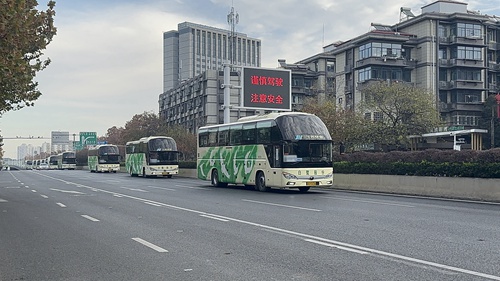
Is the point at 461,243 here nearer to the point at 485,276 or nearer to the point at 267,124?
the point at 485,276

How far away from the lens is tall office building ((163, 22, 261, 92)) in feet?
523

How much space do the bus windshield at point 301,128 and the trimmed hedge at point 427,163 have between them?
328 cm

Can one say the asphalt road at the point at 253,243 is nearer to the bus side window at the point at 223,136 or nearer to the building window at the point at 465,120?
the bus side window at the point at 223,136

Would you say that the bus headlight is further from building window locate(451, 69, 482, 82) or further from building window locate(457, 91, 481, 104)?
building window locate(451, 69, 482, 82)

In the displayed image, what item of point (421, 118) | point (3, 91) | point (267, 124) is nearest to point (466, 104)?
point (421, 118)

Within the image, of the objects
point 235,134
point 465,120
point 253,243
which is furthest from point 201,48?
point 253,243

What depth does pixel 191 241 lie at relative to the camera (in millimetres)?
10125

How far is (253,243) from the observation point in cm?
975

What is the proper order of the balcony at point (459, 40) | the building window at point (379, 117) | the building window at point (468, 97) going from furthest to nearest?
the building window at point (468, 97) → the balcony at point (459, 40) → the building window at point (379, 117)

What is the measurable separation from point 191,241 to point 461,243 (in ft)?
15.7

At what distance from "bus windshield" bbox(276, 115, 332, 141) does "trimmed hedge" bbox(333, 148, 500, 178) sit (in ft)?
10.8

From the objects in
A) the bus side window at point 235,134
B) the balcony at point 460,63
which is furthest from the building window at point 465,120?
the bus side window at point 235,134

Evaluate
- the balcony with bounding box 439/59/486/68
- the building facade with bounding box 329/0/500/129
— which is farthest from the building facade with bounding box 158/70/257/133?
the balcony with bounding box 439/59/486/68

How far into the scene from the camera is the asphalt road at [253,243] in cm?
738
